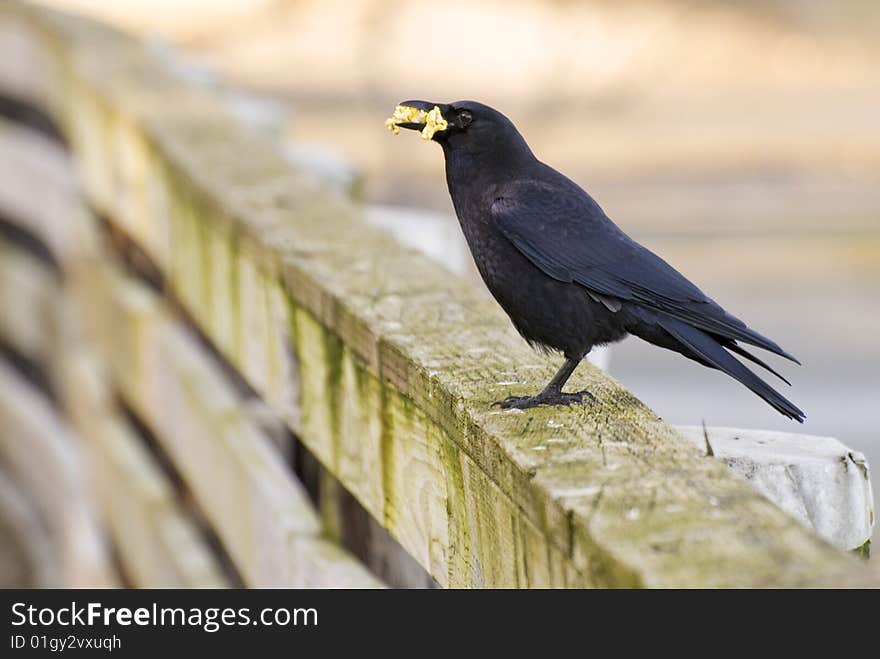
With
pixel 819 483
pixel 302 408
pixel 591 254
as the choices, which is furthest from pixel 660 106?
pixel 819 483

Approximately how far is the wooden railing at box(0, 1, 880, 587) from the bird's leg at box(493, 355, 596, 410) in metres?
0.03

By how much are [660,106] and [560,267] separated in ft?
40.9

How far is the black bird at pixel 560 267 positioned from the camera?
2379 mm

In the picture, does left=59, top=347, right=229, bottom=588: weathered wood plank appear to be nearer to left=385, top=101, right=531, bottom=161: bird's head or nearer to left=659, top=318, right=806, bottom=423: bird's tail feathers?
left=385, top=101, right=531, bottom=161: bird's head

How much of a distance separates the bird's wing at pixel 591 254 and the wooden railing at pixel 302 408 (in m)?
0.15

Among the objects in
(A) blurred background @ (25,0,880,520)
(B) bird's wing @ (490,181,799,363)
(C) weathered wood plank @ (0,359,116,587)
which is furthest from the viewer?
(A) blurred background @ (25,0,880,520)

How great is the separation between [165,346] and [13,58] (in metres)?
2.74

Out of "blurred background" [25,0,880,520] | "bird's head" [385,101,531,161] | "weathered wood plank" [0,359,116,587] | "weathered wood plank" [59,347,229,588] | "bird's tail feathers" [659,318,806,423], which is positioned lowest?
"bird's tail feathers" [659,318,806,423]

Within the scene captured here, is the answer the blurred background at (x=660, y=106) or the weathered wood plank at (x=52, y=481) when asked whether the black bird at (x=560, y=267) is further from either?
the blurred background at (x=660, y=106)

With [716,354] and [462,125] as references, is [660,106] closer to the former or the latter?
[462,125]

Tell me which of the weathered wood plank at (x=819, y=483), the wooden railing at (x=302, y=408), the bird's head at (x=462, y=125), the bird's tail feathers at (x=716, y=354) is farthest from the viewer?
the bird's head at (x=462, y=125)

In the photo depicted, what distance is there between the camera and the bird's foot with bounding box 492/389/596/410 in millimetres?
2098

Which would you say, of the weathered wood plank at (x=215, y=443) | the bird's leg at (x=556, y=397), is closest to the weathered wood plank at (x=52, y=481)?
the weathered wood plank at (x=215, y=443)

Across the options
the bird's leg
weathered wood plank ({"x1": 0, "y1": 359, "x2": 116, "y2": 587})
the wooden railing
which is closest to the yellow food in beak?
the wooden railing
